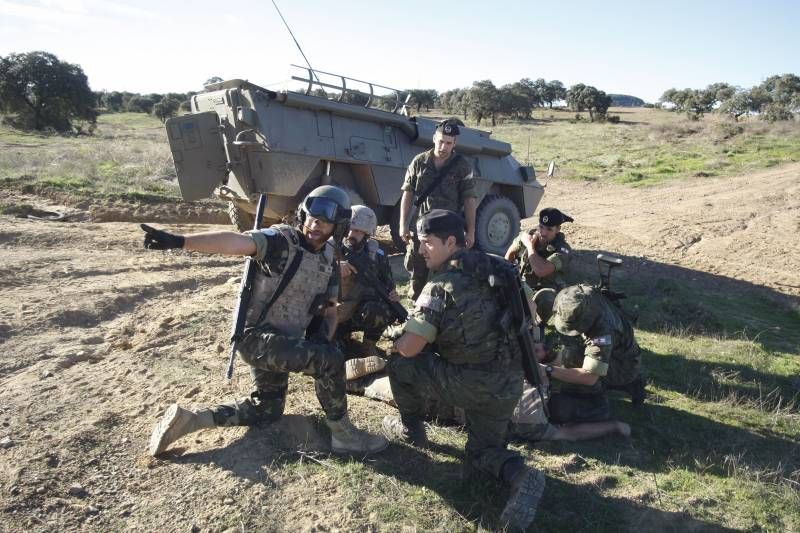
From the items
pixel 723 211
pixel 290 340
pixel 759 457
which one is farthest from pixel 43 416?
pixel 723 211

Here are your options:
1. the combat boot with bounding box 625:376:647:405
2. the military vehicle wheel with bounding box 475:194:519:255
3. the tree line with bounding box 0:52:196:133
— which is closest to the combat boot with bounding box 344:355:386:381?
the combat boot with bounding box 625:376:647:405

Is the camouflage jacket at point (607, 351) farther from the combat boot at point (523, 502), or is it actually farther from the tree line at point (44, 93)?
the tree line at point (44, 93)

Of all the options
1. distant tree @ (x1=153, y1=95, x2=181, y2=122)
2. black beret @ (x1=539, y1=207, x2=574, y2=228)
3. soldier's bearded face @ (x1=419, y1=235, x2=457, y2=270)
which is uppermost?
distant tree @ (x1=153, y1=95, x2=181, y2=122)

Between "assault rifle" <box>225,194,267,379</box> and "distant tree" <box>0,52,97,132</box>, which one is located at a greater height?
"distant tree" <box>0,52,97,132</box>

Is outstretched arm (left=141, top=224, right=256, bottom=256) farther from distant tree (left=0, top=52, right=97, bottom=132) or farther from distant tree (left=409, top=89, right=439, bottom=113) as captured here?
distant tree (left=409, top=89, right=439, bottom=113)

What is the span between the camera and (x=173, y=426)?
318cm

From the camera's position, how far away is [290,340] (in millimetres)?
3273

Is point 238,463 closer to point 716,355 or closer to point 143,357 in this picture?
point 143,357

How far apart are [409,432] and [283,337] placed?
100 centimetres

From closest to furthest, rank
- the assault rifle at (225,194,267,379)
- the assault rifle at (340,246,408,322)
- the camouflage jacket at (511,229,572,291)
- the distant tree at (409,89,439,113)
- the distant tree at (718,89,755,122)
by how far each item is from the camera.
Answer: the assault rifle at (225,194,267,379)
the assault rifle at (340,246,408,322)
the camouflage jacket at (511,229,572,291)
the distant tree at (718,89,755,122)
the distant tree at (409,89,439,113)

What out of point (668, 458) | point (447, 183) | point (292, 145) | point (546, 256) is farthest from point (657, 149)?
point (668, 458)

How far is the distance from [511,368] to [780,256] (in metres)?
8.56

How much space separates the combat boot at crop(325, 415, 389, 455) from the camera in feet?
11.4

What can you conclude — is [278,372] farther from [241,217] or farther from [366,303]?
[241,217]
